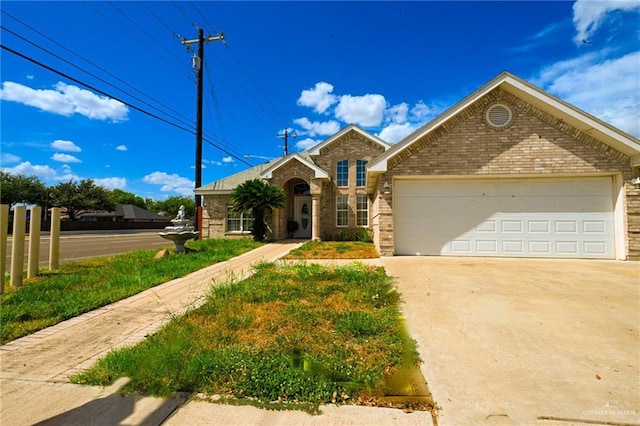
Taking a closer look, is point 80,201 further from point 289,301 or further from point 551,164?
point 551,164

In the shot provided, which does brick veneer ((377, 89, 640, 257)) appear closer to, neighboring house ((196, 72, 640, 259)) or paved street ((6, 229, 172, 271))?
neighboring house ((196, 72, 640, 259))

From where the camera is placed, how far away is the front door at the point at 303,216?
1866cm

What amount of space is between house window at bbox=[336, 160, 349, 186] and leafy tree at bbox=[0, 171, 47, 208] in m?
40.5


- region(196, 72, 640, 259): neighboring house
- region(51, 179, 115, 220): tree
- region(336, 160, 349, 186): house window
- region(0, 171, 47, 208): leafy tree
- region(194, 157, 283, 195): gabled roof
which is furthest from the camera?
region(51, 179, 115, 220): tree

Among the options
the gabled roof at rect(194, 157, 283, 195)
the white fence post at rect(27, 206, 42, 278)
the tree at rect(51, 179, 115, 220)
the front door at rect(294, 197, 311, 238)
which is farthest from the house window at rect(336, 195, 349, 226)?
the tree at rect(51, 179, 115, 220)

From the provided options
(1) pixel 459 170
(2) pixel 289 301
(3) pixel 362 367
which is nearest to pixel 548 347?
(3) pixel 362 367

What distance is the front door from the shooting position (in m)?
18.7

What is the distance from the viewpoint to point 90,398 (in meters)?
2.64

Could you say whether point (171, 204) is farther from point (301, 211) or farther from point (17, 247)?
point (17, 247)

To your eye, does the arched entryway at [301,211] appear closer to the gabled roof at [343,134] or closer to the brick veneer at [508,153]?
the gabled roof at [343,134]

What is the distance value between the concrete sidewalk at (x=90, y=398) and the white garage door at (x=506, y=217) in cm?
814

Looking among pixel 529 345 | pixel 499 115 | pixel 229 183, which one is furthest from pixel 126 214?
pixel 529 345

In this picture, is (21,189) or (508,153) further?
(21,189)

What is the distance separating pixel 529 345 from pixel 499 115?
851 cm
